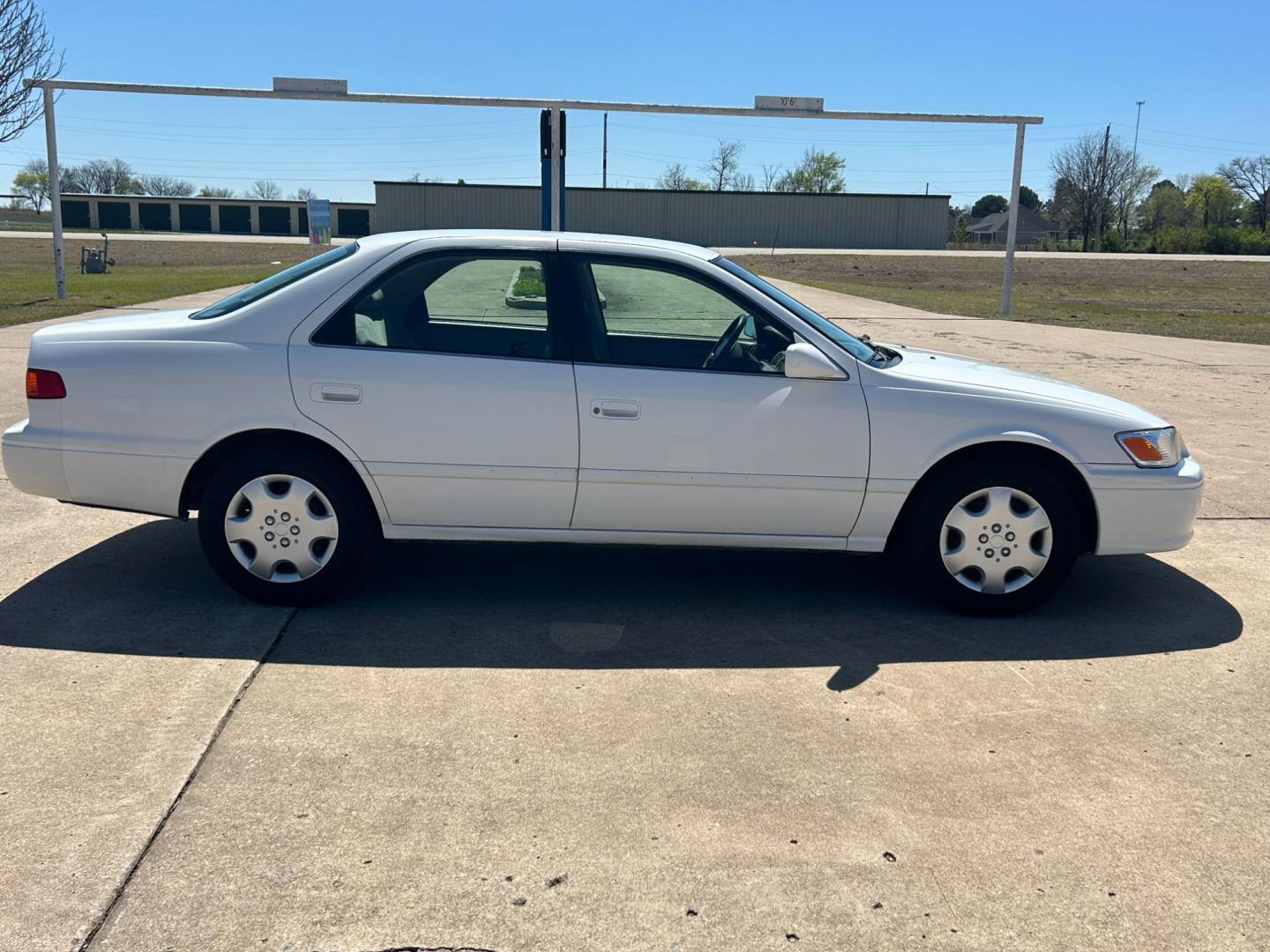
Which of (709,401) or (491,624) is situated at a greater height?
(709,401)

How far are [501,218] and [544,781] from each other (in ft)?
184

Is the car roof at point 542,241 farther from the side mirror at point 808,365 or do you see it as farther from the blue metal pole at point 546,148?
the blue metal pole at point 546,148

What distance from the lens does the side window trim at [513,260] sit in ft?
15.3

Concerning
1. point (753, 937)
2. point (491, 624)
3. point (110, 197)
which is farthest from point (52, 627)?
point (110, 197)

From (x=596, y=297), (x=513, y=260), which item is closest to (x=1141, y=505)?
(x=596, y=297)

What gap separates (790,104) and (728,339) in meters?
13.6

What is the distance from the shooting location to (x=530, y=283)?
4.81m

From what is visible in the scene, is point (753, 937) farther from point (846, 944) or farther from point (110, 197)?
point (110, 197)

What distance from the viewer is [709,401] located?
4.62 m

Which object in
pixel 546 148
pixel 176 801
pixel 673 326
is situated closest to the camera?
pixel 176 801

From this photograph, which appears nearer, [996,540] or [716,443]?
[716,443]

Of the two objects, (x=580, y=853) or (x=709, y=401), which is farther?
(x=709, y=401)

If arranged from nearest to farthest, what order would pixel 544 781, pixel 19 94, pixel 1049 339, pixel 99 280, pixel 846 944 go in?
pixel 846 944, pixel 544 781, pixel 1049 339, pixel 19 94, pixel 99 280

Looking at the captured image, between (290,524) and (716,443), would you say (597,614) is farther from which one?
(290,524)
